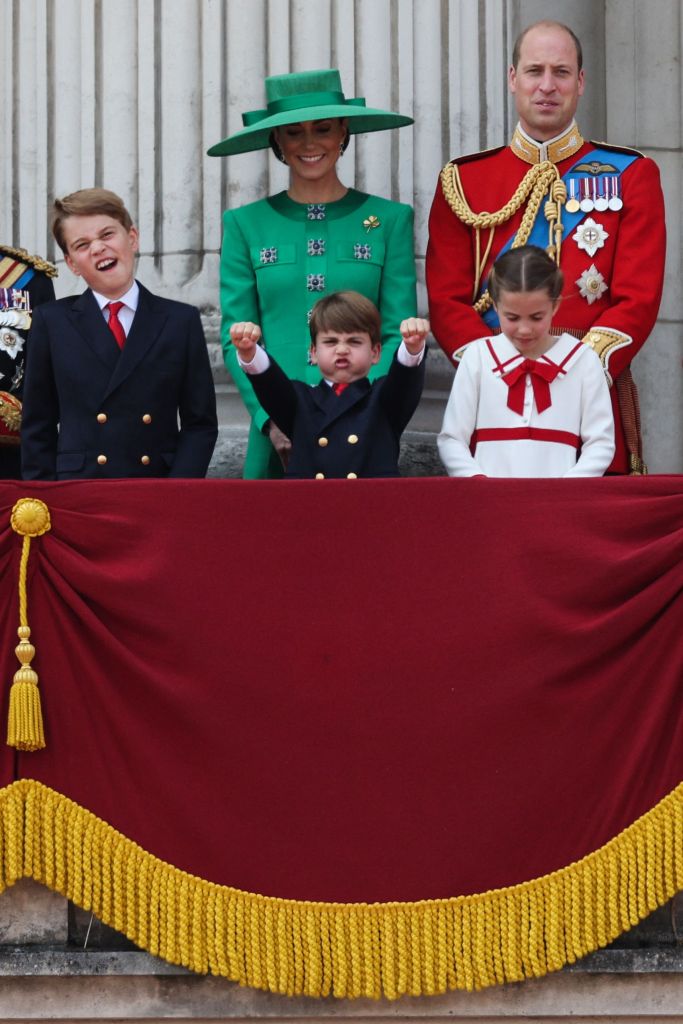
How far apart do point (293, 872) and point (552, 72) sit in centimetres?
→ 260

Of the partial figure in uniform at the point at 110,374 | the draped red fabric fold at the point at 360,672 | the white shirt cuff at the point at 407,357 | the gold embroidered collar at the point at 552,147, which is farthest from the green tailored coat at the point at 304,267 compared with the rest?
the draped red fabric fold at the point at 360,672

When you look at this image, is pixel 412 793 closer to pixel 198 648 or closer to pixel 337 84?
pixel 198 648

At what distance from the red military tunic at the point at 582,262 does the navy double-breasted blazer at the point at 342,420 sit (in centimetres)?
50

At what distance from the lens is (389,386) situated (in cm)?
639

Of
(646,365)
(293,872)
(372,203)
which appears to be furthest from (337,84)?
(293,872)

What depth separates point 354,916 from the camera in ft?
18.6

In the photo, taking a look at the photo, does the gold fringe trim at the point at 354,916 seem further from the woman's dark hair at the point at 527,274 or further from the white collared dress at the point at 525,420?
the woman's dark hair at the point at 527,274

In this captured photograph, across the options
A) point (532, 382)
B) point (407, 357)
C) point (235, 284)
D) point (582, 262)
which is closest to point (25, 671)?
point (407, 357)

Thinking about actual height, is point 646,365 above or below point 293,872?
above

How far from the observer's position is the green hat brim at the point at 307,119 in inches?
277

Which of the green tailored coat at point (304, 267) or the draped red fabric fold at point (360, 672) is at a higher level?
the green tailored coat at point (304, 267)

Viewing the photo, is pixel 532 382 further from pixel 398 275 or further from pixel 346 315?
pixel 398 275

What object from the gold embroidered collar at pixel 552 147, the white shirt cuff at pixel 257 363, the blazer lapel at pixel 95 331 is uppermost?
the gold embroidered collar at pixel 552 147

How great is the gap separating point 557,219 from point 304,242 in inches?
28.9
